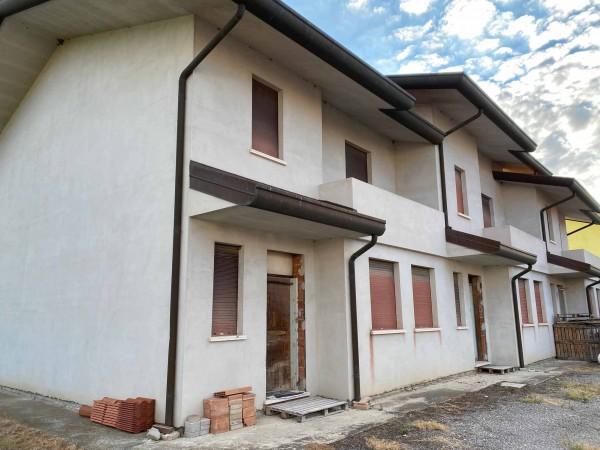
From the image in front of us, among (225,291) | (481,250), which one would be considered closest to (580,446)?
(225,291)

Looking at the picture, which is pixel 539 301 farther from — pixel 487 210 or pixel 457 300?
pixel 457 300

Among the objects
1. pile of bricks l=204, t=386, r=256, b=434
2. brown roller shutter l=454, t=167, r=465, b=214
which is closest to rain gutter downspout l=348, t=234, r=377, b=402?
pile of bricks l=204, t=386, r=256, b=434

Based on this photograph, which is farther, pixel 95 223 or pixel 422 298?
pixel 422 298

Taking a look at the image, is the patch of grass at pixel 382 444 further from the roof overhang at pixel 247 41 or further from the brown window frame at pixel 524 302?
the brown window frame at pixel 524 302

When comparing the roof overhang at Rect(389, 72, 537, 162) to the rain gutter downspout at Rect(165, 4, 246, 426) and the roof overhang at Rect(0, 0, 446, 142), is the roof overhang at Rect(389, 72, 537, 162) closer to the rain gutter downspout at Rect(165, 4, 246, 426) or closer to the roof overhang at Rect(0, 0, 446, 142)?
the roof overhang at Rect(0, 0, 446, 142)

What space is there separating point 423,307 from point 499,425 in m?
4.59

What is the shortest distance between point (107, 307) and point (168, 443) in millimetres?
2985

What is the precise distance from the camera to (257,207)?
20.0ft

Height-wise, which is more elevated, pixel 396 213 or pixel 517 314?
pixel 396 213

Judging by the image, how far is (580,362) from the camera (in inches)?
618

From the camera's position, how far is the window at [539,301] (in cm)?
1688

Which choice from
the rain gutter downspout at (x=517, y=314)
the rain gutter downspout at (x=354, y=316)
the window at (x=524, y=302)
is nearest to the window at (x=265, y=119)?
the rain gutter downspout at (x=354, y=316)

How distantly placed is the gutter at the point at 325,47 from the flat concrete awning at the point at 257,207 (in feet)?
8.71

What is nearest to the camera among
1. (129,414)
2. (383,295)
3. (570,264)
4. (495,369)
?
(129,414)
